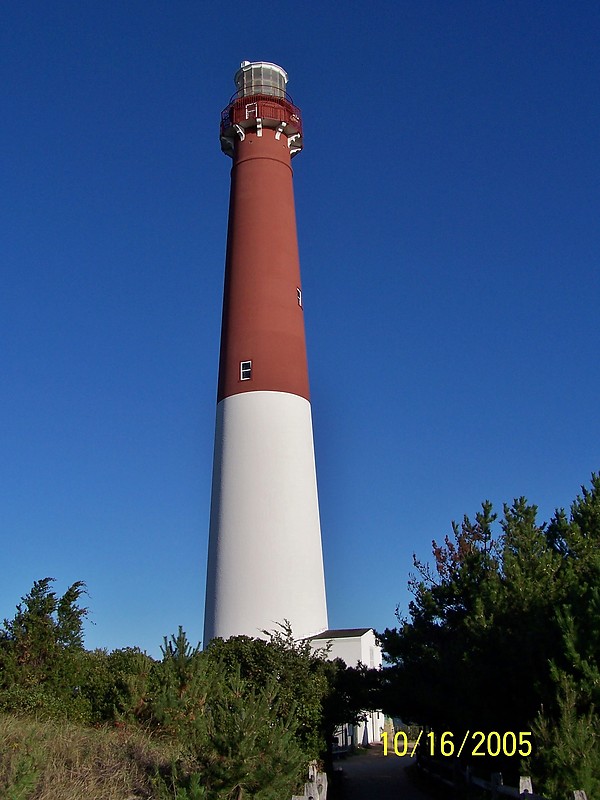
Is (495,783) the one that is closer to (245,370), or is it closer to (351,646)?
(351,646)

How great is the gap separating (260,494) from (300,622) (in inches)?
166


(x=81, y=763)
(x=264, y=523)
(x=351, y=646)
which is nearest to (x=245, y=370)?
(x=264, y=523)

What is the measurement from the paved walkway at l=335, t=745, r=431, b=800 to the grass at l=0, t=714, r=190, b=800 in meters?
9.50

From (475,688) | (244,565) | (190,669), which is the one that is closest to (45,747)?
(190,669)

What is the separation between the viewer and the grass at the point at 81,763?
11.1m

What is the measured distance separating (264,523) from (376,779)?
8945mm

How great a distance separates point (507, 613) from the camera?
61.9ft

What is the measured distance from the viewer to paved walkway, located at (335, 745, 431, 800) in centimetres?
2198

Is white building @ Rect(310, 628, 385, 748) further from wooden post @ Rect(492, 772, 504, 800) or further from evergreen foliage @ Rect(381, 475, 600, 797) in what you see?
wooden post @ Rect(492, 772, 504, 800)

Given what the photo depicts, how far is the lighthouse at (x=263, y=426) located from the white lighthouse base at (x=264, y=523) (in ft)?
0.11

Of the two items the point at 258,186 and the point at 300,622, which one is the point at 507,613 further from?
the point at 258,186

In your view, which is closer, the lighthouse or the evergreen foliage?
the evergreen foliage

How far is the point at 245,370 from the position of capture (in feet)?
91.1
